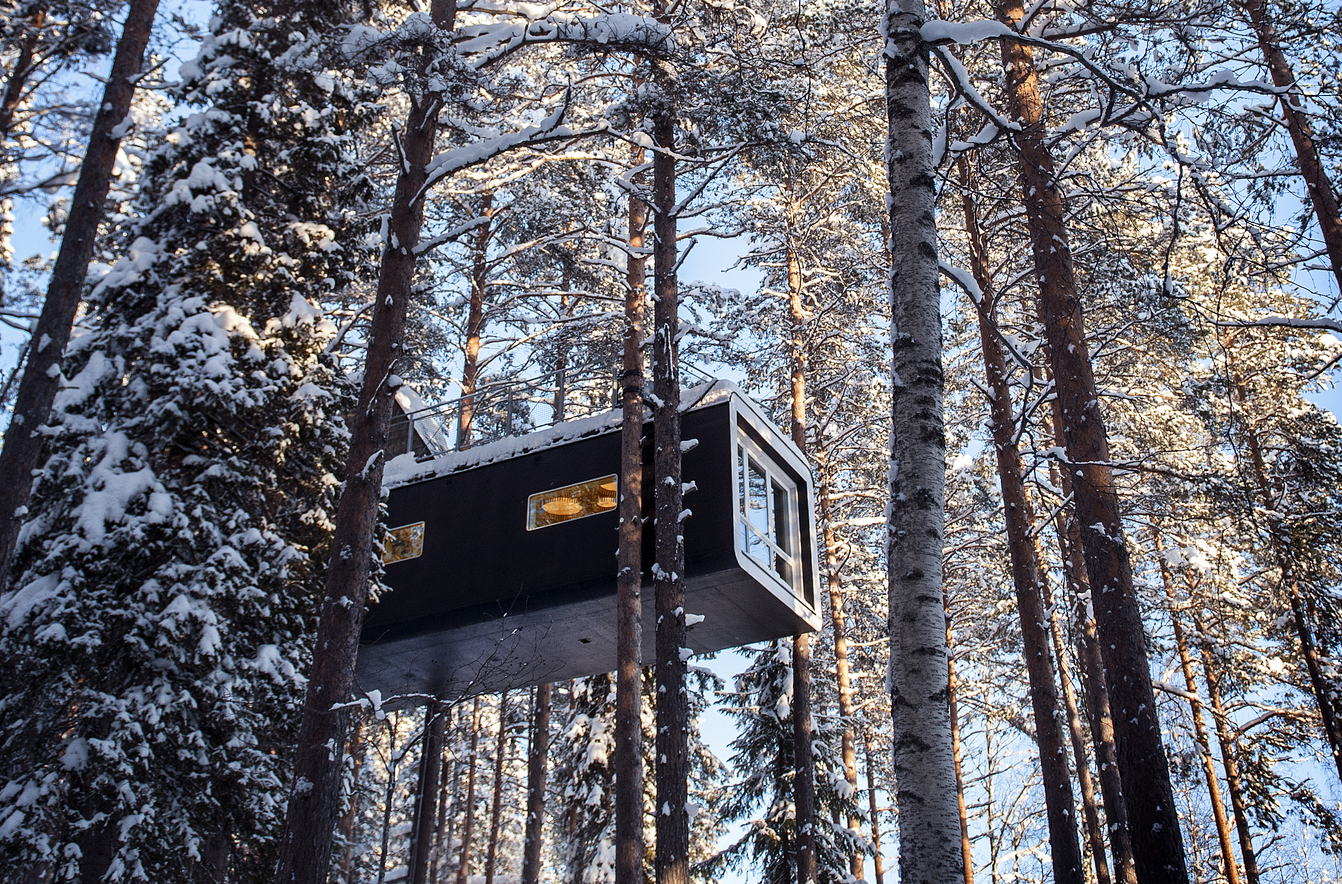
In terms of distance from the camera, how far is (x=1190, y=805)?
24.0 m

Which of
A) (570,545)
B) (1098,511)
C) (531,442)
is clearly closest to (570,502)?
(570,545)

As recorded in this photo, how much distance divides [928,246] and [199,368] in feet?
26.3

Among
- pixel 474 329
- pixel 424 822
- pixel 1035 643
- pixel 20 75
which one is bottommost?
pixel 424 822

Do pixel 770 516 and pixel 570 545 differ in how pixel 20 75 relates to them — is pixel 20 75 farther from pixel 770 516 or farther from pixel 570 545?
pixel 770 516

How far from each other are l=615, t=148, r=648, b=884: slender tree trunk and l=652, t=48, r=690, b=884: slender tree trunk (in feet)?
1.42

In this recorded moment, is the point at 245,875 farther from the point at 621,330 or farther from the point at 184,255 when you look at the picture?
the point at 621,330

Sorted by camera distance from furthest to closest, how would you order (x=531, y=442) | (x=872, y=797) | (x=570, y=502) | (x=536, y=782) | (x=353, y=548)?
(x=872, y=797), (x=536, y=782), (x=531, y=442), (x=570, y=502), (x=353, y=548)

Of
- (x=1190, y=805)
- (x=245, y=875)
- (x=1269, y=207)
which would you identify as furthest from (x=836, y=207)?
(x=1190, y=805)

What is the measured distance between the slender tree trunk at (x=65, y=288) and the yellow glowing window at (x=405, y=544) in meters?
5.72

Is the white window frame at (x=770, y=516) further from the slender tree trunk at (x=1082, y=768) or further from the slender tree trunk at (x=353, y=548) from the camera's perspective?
the slender tree trunk at (x=353, y=548)

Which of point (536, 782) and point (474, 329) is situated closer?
point (474, 329)

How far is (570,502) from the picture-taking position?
42.7ft

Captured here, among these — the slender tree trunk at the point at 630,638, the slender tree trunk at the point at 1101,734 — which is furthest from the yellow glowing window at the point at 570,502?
the slender tree trunk at the point at 1101,734

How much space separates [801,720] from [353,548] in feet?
28.7
